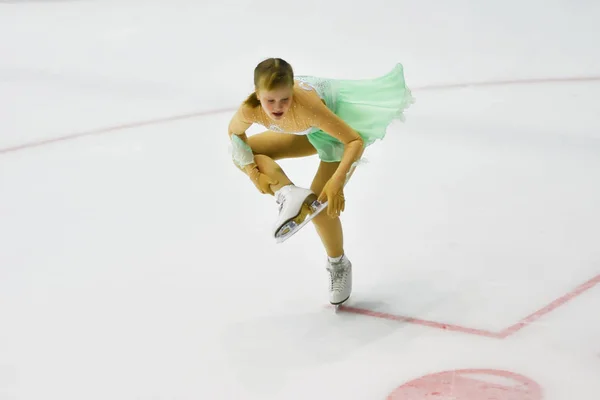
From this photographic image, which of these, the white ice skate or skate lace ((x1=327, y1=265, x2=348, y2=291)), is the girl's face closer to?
the white ice skate

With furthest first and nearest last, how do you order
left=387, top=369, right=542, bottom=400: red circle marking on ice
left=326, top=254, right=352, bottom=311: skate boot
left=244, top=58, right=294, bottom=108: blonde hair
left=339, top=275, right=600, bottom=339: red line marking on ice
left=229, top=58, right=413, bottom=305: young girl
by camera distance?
left=326, top=254, right=352, bottom=311: skate boot < left=339, top=275, right=600, bottom=339: red line marking on ice < left=229, top=58, right=413, bottom=305: young girl < left=244, top=58, right=294, bottom=108: blonde hair < left=387, top=369, right=542, bottom=400: red circle marking on ice

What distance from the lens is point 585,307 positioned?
3.07m

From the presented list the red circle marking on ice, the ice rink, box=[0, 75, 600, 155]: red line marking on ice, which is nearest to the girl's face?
the ice rink

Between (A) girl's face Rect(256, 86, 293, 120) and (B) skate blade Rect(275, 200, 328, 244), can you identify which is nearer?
(A) girl's face Rect(256, 86, 293, 120)

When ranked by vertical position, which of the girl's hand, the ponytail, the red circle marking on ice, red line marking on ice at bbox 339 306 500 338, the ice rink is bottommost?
the red circle marking on ice

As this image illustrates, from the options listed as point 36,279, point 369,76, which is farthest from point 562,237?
point 369,76

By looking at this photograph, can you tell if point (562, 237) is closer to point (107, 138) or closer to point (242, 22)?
point (107, 138)

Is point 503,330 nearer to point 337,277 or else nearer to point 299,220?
point 337,277

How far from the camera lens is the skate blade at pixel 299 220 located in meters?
2.91

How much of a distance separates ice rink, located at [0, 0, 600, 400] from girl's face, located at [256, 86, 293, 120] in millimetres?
745

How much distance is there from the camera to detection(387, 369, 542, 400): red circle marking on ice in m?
2.58

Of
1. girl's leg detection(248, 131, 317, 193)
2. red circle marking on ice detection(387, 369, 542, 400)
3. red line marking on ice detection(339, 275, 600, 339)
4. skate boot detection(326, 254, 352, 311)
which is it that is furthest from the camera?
skate boot detection(326, 254, 352, 311)

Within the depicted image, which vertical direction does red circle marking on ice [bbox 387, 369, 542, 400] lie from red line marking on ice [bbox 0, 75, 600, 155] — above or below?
below

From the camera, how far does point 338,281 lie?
3.19m
